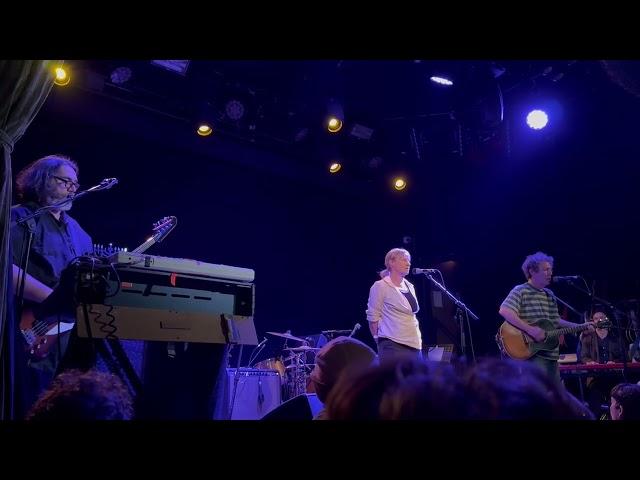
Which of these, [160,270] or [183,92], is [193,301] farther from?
[183,92]

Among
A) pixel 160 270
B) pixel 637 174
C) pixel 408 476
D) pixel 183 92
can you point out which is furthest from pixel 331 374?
pixel 637 174

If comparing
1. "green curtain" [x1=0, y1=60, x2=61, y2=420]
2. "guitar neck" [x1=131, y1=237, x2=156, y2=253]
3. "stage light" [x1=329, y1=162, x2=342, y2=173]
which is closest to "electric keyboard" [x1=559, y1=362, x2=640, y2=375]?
"stage light" [x1=329, y1=162, x2=342, y2=173]

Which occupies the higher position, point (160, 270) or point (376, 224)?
point (376, 224)

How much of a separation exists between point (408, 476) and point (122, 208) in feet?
22.1

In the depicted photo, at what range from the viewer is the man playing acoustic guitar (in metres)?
5.46

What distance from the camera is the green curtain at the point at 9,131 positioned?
225cm

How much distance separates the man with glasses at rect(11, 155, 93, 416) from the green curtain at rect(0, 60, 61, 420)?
34 cm

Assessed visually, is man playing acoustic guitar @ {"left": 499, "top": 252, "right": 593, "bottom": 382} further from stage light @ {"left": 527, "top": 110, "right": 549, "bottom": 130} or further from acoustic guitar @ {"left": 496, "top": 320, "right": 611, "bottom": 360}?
stage light @ {"left": 527, "top": 110, "right": 549, "bottom": 130}

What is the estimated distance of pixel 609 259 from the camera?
859 cm

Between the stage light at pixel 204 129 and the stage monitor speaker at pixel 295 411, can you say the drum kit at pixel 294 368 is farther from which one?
the stage monitor speaker at pixel 295 411

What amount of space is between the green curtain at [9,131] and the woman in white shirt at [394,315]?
3671 millimetres

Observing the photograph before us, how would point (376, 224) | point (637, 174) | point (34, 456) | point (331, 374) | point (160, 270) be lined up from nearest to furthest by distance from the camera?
point (34, 456) < point (331, 374) < point (160, 270) < point (637, 174) < point (376, 224)

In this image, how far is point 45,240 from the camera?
3.21m

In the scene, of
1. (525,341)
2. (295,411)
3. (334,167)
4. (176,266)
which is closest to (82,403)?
(295,411)
